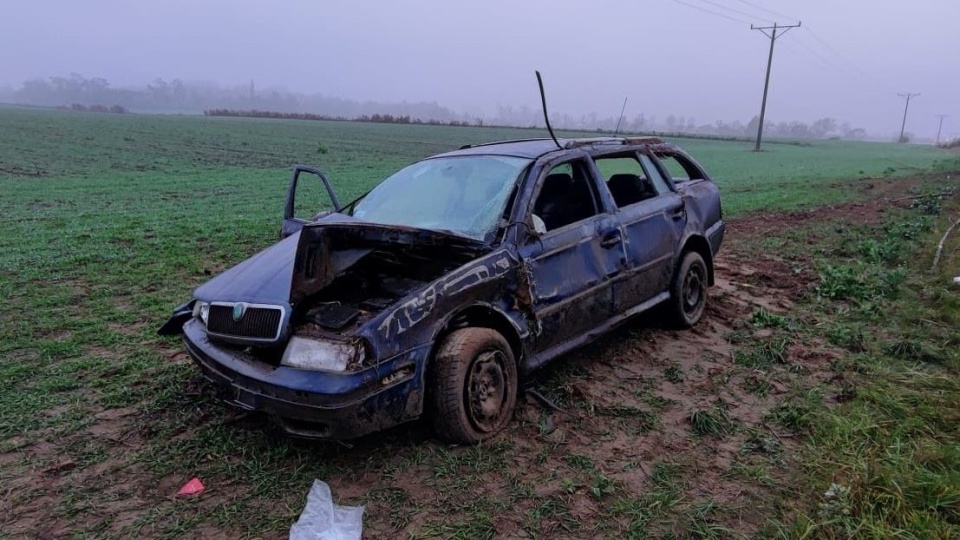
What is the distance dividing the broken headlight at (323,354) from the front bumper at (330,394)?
4cm

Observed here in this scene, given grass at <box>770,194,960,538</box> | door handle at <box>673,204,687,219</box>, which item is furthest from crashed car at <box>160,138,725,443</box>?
grass at <box>770,194,960,538</box>

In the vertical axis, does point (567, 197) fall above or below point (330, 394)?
above

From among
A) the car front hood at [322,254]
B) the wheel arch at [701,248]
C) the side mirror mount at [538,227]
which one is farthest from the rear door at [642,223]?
the car front hood at [322,254]

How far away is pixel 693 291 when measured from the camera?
5.69 m

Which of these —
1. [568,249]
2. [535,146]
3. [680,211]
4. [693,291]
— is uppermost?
[535,146]

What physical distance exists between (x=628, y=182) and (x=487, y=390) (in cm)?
252

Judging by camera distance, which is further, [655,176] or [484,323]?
[655,176]

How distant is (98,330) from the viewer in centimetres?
524

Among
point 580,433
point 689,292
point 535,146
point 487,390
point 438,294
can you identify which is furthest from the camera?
point 689,292

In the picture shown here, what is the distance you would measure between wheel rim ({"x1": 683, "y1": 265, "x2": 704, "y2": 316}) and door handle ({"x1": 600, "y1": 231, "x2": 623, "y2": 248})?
118cm

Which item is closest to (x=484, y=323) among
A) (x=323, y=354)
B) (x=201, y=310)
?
(x=323, y=354)

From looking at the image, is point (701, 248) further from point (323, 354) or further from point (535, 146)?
point (323, 354)

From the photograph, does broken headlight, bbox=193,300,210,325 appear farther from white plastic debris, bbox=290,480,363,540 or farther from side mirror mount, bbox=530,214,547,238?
side mirror mount, bbox=530,214,547,238

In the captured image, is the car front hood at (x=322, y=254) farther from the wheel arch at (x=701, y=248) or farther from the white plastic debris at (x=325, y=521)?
the wheel arch at (x=701, y=248)
